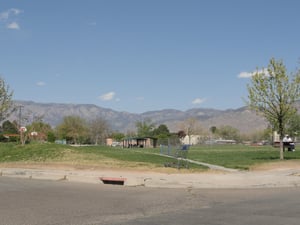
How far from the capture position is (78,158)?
85.4 feet

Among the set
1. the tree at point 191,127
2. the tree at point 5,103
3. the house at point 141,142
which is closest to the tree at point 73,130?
the house at point 141,142

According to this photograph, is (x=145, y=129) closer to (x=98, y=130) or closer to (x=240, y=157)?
(x=98, y=130)

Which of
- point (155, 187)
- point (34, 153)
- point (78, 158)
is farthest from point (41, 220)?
point (34, 153)

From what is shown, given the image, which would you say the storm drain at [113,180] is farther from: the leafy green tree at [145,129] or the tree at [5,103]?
the leafy green tree at [145,129]

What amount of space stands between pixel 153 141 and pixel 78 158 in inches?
2299

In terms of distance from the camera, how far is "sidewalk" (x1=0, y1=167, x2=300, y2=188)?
16391mm

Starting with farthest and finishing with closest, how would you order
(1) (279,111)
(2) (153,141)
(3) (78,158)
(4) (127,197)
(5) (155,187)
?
(2) (153,141) → (1) (279,111) → (3) (78,158) → (5) (155,187) → (4) (127,197)

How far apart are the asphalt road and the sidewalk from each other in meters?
1.01

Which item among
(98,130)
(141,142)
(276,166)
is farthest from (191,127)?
(276,166)

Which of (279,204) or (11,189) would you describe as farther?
(11,189)

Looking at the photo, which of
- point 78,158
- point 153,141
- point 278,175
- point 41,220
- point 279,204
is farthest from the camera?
point 153,141

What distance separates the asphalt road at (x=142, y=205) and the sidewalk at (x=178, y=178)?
1.01 meters

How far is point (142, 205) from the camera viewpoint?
11633 mm

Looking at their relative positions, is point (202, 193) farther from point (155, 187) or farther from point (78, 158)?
point (78, 158)
